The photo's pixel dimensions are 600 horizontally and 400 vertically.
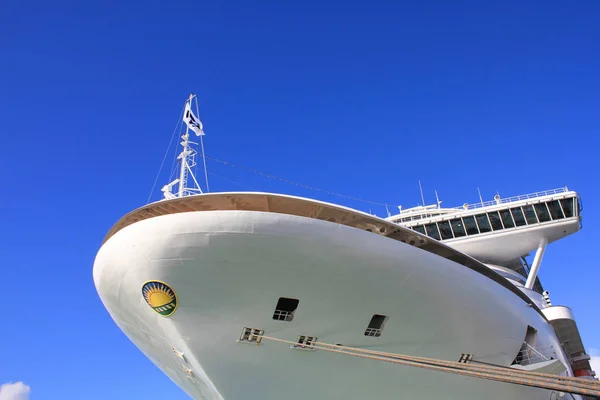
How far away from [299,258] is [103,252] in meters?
4.67

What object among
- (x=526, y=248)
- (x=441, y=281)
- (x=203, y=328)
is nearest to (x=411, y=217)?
(x=526, y=248)

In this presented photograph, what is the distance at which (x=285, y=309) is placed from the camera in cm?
955

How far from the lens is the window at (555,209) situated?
736 inches

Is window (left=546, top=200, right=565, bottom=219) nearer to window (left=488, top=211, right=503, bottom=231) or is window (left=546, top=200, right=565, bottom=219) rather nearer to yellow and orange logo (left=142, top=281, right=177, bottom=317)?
window (left=488, top=211, right=503, bottom=231)

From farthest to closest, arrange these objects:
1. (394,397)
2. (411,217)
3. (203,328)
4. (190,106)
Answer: (411,217) → (190,106) → (394,397) → (203,328)

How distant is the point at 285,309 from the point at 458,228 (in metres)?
12.0

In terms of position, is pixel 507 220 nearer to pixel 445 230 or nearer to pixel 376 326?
pixel 445 230

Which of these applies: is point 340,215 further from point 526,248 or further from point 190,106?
point 526,248

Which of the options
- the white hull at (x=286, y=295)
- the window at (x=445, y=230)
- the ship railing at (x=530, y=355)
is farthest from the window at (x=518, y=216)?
the white hull at (x=286, y=295)

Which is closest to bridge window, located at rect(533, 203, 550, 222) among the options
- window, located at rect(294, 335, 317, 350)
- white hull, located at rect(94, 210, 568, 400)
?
white hull, located at rect(94, 210, 568, 400)

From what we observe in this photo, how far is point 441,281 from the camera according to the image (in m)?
10.5

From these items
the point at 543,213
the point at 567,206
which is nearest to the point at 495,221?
the point at 543,213

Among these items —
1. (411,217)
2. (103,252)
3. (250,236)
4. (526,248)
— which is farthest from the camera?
(411,217)

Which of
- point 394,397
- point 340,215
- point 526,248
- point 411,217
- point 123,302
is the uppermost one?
point 411,217
